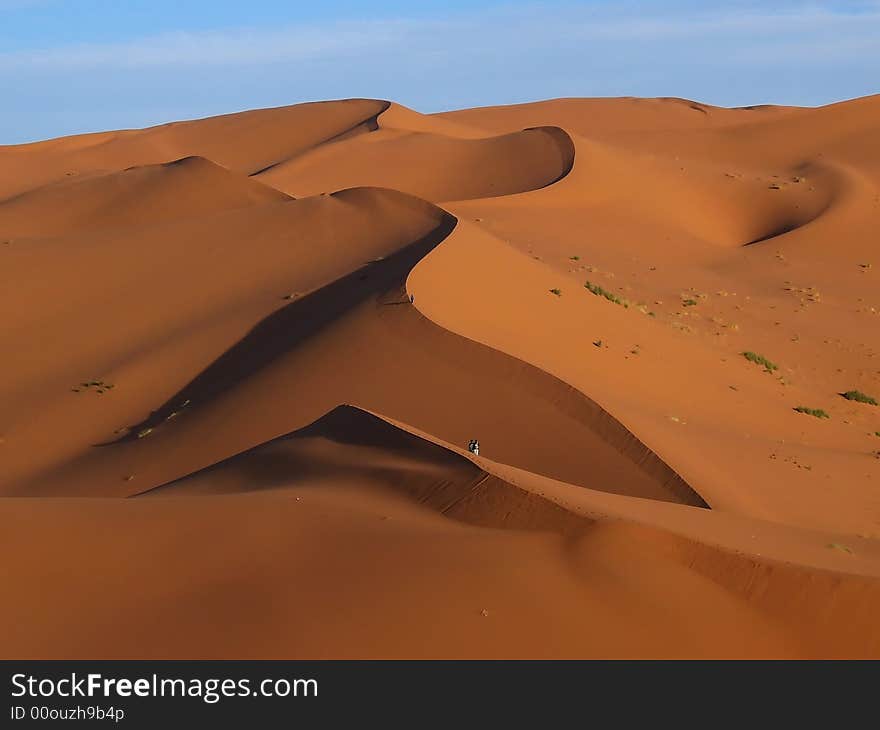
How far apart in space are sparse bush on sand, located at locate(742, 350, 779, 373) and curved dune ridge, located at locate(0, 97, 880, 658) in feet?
0.41

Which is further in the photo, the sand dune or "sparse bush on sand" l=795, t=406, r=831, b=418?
the sand dune

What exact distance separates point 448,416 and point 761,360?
365 inches

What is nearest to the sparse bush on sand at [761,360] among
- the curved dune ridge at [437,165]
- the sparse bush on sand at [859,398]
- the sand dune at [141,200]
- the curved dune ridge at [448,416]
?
the curved dune ridge at [448,416]

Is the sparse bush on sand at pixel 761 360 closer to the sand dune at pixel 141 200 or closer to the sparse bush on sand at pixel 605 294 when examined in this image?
the sparse bush on sand at pixel 605 294

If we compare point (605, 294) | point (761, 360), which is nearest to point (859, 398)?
point (761, 360)

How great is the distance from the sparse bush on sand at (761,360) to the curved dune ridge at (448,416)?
12cm

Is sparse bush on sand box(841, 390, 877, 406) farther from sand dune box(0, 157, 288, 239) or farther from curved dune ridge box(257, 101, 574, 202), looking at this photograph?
curved dune ridge box(257, 101, 574, 202)

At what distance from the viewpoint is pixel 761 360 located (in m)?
22.7

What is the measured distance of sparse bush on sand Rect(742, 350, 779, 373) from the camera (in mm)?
22297

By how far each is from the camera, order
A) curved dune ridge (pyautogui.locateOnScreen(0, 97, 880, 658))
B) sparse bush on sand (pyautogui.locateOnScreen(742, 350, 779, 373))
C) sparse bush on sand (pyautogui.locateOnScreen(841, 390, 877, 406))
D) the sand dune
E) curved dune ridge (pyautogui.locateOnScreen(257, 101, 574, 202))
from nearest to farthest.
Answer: curved dune ridge (pyautogui.locateOnScreen(0, 97, 880, 658)), sparse bush on sand (pyautogui.locateOnScreen(841, 390, 877, 406)), sparse bush on sand (pyautogui.locateOnScreen(742, 350, 779, 373)), the sand dune, curved dune ridge (pyautogui.locateOnScreen(257, 101, 574, 202))

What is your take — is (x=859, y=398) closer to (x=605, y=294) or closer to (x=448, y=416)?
(x=605, y=294)

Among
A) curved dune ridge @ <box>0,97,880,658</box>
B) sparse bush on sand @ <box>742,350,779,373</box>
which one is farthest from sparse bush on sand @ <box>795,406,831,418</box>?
sparse bush on sand @ <box>742,350,779,373</box>

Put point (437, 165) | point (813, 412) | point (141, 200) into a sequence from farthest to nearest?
point (437, 165), point (141, 200), point (813, 412)
